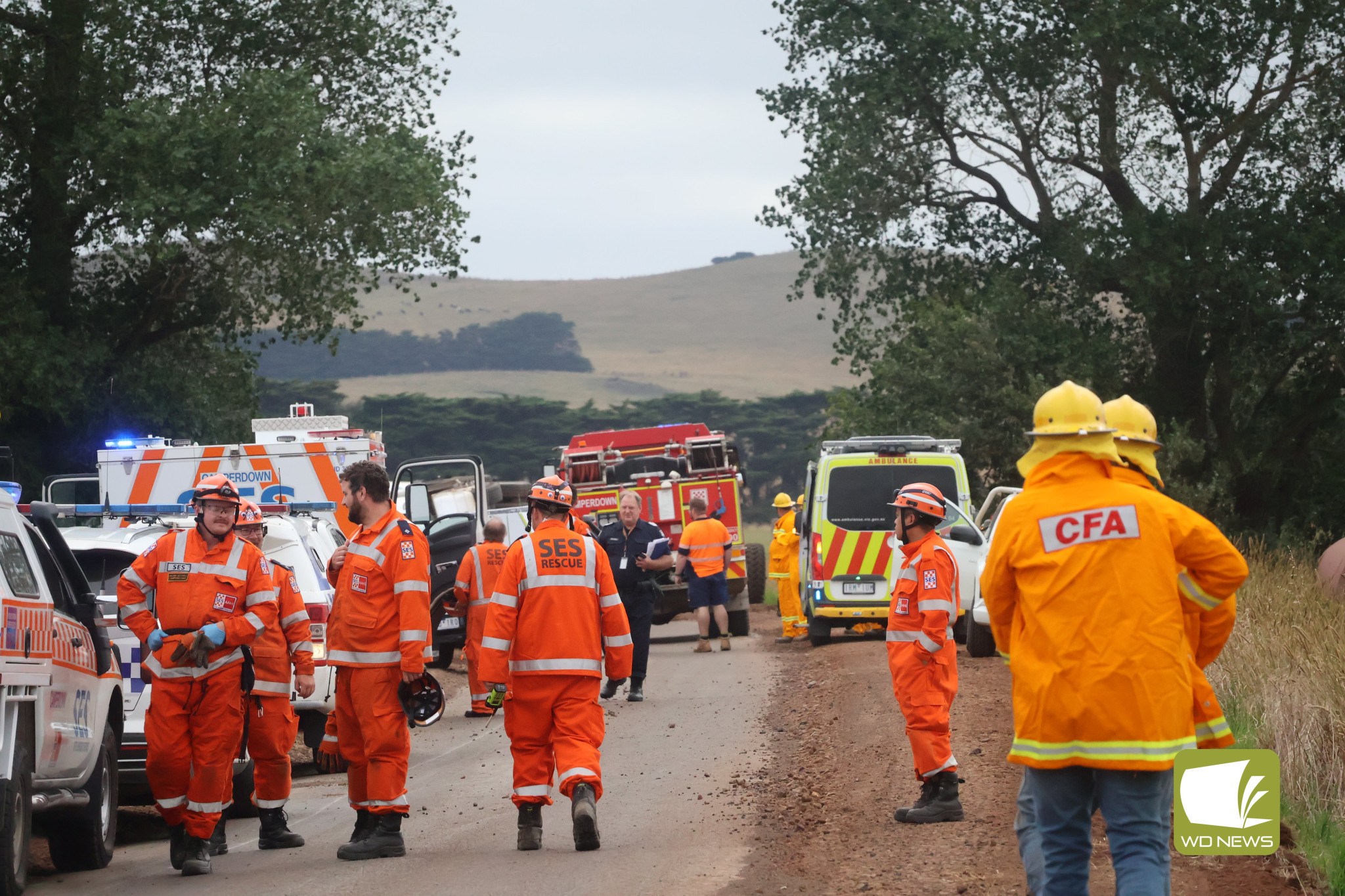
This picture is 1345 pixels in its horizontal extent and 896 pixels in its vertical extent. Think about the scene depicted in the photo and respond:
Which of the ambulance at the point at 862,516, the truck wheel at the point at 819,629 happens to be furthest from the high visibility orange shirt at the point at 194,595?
the truck wheel at the point at 819,629

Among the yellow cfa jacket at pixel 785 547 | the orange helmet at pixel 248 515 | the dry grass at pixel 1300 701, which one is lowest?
the yellow cfa jacket at pixel 785 547

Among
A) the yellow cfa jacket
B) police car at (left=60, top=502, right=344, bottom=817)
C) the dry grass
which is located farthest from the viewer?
the yellow cfa jacket

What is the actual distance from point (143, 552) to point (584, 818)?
349 centimetres

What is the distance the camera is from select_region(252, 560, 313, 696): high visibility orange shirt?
8.26 meters

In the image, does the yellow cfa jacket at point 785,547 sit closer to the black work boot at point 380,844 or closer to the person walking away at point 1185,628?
the black work boot at point 380,844

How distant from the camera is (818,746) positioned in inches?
447

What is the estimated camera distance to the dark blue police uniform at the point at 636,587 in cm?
1489

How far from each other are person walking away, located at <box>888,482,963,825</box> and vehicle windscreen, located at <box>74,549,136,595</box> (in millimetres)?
4781

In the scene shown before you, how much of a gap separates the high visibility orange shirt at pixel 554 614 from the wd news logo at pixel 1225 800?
366 cm

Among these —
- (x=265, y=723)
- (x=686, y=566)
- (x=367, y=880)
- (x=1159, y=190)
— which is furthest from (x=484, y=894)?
(x=1159, y=190)

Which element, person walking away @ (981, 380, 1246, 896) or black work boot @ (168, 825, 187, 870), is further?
black work boot @ (168, 825, 187, 870)

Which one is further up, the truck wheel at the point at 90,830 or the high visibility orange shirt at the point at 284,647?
the high visibility orange shirt at the point at 284,647

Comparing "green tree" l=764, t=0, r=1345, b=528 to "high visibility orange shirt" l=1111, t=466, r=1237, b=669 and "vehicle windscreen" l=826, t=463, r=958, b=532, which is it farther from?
"high visibility orange shirt" l=1111, t=466, r=1237, b=669

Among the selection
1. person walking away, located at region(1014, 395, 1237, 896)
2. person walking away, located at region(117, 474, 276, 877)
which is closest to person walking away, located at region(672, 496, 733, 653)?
person walking away, located at region(117, 474, 276, 877)
